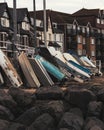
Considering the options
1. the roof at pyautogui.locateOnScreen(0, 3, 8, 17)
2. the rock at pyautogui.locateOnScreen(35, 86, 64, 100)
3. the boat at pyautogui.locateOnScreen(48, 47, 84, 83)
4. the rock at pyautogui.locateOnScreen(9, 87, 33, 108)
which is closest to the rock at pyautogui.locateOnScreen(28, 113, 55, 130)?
the rock at pyautogui.locateOnScreen(9, 87, 33, 108)

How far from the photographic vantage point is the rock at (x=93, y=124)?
459 inches

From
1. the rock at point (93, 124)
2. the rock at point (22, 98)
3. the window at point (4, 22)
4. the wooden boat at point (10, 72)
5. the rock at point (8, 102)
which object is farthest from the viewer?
the window at point (4, 22)

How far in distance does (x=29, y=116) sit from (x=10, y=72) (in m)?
10.1

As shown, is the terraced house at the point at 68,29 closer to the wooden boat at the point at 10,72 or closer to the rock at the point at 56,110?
the wooden boat at the point at 10,72

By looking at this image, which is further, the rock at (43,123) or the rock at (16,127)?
the rock at (16,127)

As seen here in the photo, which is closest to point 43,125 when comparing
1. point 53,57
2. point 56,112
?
point 56,112

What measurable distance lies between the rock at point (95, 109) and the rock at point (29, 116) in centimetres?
151

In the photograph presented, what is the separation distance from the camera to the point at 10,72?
23016 millimetres

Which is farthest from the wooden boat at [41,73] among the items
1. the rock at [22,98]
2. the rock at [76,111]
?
the rock at [76,111]

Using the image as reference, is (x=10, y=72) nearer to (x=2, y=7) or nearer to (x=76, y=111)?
(x=76, y=111)

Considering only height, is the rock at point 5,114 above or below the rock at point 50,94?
below

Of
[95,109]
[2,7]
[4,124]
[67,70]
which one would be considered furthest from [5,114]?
[2,7]

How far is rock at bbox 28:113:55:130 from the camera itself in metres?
11.9

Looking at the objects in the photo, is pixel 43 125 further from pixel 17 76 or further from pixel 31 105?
pixel 17 76
